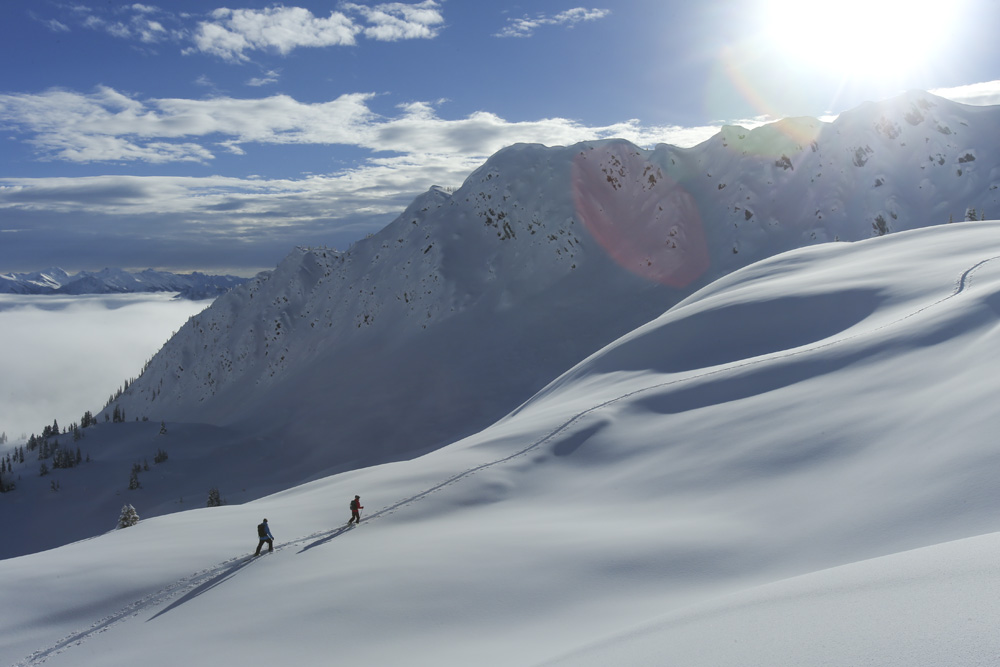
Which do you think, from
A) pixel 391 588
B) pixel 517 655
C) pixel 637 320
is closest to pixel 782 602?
pixel 517 655

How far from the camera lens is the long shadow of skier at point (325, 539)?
17.7 metres

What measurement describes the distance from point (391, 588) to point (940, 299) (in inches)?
991

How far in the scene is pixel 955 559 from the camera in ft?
25.4

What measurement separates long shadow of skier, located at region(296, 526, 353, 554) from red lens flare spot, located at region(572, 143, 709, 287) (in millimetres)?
77830

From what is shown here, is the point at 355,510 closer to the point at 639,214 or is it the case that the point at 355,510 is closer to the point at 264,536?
the point at 264,536

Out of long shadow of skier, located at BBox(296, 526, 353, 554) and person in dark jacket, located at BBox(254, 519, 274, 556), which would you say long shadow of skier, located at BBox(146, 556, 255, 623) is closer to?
person in dark jacket, located at BBox(254, 519, 274, 556)

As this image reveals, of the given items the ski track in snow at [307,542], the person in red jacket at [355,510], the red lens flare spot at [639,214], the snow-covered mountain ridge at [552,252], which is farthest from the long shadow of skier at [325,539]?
the red lens flare spot at [639,214]

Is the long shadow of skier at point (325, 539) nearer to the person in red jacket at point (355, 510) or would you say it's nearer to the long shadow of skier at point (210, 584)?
the person in red jacket at point (355, 510)

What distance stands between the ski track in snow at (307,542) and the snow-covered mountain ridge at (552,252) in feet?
157

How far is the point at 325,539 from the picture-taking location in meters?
18.3

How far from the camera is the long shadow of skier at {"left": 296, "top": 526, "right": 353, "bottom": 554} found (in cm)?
1770

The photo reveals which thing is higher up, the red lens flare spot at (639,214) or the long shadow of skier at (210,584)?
the red lens flare spot at (639,214)

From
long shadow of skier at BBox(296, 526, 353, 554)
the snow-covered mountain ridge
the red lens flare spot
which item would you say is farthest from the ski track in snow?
the red lens flare spot

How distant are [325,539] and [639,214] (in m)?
95.1
